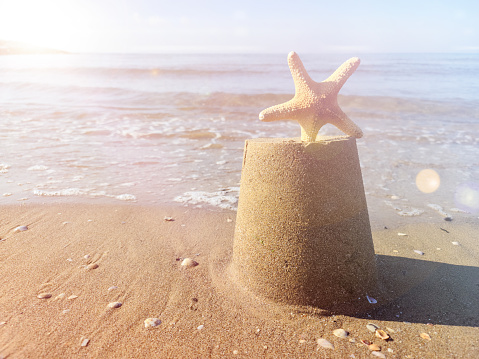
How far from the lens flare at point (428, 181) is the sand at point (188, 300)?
154cm

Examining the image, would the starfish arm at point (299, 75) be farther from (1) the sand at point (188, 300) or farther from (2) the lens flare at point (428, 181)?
(2) the lens flare at point (428, 181)

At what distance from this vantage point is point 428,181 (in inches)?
233

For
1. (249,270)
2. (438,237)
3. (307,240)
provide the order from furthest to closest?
(438,237)
(249,270)
(307,240)

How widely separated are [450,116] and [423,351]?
40.8ft

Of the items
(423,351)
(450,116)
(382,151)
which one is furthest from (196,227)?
(450,116)

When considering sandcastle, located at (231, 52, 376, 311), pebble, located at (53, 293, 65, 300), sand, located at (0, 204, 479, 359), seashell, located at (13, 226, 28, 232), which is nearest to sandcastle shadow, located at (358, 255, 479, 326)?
sand, located at (0, 204, 479, 359)

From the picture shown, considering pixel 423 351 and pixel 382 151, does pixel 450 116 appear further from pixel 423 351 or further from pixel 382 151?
pixel 423 351

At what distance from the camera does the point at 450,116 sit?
12.4 m

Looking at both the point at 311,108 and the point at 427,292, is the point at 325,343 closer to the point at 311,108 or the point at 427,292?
the point at 427,292

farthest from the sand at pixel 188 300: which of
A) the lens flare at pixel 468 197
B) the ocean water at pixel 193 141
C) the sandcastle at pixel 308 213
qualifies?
the ocean water at pixel 193 141

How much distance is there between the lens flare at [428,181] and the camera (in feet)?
18.3

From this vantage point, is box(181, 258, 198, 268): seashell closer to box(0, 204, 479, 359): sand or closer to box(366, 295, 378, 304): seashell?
box(0, 204, 479, 359): sand

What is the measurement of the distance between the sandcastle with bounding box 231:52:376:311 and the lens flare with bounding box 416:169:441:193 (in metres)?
3.52

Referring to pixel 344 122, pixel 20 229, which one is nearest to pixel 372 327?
pixel 344 122
